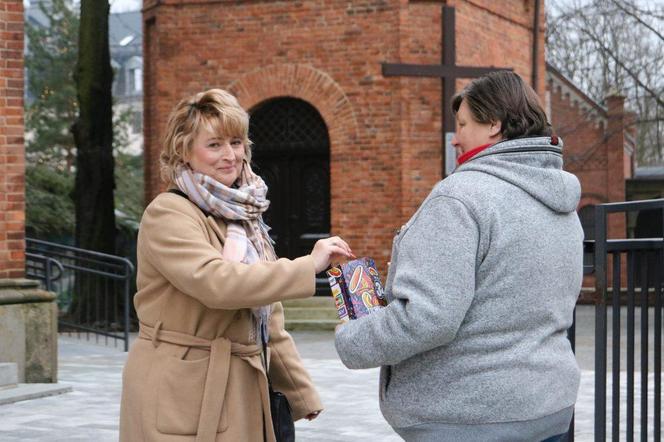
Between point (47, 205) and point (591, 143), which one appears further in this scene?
point (591, 143)

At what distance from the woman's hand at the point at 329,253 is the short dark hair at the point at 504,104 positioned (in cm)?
61

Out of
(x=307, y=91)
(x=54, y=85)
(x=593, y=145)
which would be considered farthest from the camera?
(x=54, y=85)

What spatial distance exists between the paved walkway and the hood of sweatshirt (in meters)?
4.92

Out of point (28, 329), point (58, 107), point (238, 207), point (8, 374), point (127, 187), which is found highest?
point (58, 107)

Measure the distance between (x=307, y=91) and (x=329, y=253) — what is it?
14584mm

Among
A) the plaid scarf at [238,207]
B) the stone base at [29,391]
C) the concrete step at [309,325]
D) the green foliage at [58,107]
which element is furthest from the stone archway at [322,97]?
the green foliage at [58,107]

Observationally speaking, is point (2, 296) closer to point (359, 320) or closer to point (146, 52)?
point (359, 320)

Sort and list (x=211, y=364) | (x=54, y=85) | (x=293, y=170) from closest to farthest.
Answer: (x=211, y=364)
(x=293, y=170)
(x=54, y=85)

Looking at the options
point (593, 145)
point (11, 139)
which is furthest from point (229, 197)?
point (593, 145)

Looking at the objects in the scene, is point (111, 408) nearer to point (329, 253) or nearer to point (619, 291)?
point (619, 291)

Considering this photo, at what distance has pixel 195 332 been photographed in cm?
339

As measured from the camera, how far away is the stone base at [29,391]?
8.94 meters

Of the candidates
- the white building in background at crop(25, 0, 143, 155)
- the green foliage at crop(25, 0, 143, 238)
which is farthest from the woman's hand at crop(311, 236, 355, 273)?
the white building in background at crop(25, 0, 143, 155)

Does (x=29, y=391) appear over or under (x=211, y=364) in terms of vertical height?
under
